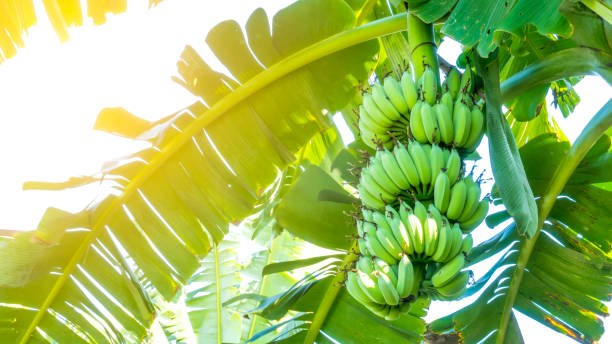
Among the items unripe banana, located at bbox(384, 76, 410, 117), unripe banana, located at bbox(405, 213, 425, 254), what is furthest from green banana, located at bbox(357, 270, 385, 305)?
unripe banana, located at bbox(384, 76, 410, 117)

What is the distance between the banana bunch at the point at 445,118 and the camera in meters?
1.28

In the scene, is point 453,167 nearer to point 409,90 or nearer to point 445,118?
point 445,118

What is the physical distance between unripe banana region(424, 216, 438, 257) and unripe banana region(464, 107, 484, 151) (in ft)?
1.05

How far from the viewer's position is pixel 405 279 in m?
1.12

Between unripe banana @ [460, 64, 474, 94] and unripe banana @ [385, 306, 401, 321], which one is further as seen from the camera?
unripe banana @ [460, 64, 474, 94]

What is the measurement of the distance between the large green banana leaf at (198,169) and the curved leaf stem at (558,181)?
0.86 m

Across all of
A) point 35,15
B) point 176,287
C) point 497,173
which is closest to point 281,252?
point 176,287

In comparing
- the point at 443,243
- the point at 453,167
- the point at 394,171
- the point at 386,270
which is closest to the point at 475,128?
the point at 453,167

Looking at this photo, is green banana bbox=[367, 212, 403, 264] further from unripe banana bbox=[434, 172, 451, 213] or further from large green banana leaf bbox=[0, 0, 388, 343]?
large green banana leaf bbox=[0, 0, 388, 343]

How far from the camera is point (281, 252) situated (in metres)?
3.48

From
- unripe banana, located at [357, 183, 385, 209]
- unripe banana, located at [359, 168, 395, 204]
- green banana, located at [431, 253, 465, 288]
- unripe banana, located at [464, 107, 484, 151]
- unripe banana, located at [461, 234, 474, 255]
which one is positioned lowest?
green banana, located at [431, 253, 465, 288]

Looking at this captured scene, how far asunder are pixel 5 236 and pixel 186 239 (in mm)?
660

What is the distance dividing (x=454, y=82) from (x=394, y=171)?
1.31 ft

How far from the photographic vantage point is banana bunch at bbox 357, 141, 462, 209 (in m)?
1.25
